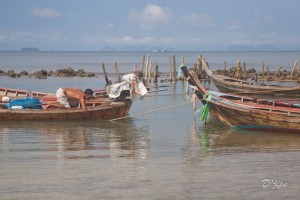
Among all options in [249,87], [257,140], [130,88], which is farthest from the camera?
[249,87]

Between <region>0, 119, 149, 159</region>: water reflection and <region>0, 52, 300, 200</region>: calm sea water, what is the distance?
2 centimetres

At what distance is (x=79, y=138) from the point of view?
13.6 metres

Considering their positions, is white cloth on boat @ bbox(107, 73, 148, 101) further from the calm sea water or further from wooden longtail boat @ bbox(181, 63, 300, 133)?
wooden longtail boat @ bbox(181, 63, 300, 133)

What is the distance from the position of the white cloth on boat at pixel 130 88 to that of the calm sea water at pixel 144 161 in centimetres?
98

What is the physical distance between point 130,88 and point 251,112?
4259 millimetres

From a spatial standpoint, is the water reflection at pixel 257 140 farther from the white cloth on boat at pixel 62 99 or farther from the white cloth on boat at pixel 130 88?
the white cloth on boat at pixel 62 99

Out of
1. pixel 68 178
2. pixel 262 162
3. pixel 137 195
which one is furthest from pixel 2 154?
pixel 262 162

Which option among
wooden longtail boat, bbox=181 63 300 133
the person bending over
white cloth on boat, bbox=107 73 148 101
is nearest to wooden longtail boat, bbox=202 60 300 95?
white cloth on boat, bbox=107 73 148 101

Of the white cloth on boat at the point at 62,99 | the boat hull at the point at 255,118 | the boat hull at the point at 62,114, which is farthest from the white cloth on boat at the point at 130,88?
the boat hull at the point at 255,118

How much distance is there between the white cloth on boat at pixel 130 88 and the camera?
16.6 metres

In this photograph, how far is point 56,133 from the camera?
14438 millimetres

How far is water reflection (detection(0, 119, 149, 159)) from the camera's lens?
37.6 ft

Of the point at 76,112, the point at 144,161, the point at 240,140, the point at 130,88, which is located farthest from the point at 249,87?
the point at 144,161

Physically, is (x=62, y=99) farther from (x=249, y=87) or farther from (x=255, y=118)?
(x=249, y=87)
